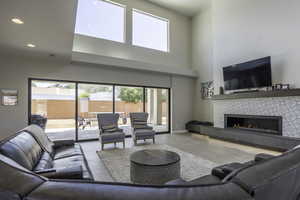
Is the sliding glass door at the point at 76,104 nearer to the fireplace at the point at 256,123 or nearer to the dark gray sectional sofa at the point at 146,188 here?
the fireplace at the point at 256,123

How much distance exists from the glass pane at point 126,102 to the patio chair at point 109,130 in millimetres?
1375

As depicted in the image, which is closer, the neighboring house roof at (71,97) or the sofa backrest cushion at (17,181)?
the sofa backrest cushion at (17,181)

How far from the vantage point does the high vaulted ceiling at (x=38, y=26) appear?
2.28 meters

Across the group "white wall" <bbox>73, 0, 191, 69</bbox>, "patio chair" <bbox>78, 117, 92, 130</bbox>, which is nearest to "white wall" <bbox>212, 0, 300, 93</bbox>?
"white wall" <bbox>73, 0, 191, 69</bbox>

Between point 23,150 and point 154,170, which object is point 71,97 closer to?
point 23,150

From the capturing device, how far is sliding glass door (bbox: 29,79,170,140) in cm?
536

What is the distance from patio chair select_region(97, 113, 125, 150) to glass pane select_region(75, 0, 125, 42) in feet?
10.7

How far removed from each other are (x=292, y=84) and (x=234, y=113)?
6.23ft

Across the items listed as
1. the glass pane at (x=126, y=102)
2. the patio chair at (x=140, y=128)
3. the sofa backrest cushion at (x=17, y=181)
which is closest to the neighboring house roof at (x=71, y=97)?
the glass pane at (x=126, y=102)

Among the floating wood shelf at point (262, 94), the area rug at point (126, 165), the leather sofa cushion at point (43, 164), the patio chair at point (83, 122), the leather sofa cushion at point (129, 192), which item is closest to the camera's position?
the leather sofa cushion at point (129, 192)

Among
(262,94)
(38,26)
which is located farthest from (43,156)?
(262,94)

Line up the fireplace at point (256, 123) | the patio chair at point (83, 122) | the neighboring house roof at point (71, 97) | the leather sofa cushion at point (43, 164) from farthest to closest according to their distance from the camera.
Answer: the patio chair at point (83, 122), the neighboring house roof at point (71, 97), the fireplace at point (256, 123), the leather sofa cushion at point (43, 164)

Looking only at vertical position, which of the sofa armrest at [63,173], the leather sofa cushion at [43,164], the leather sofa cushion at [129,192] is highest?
the leather sofa cushion at [129,192]

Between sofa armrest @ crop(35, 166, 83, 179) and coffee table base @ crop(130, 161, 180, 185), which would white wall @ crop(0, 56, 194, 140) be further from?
coffee table base @ crop(130, 161, 180, 185)
